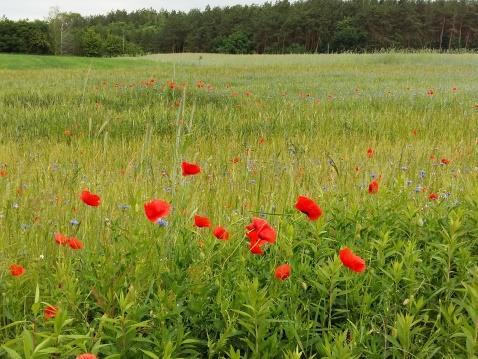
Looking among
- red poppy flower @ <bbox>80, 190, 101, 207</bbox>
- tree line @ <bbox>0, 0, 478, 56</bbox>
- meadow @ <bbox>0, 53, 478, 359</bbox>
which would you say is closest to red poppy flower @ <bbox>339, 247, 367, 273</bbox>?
meadow @ <bbox>0, 53, 478, 359</bbox>

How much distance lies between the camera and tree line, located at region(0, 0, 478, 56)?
70.9m

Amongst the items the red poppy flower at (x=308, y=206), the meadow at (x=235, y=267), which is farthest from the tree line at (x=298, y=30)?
the red poppy flower at (x=308, y=206)

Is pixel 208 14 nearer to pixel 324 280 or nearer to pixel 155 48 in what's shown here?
pixel 155 48

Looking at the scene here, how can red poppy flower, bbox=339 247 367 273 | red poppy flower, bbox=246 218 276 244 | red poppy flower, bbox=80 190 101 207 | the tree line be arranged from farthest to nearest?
the tree line, red poppy flower, bbox=80 190 101 207, red poppy flower, bbox=246 218 276 244, red poppy flower, bbox=339 247 367 273

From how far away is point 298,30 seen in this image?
7900cm

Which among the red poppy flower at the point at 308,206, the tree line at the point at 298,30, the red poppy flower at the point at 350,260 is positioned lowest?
the red poppy flower at the point at 350,260

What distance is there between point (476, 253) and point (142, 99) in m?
7.86

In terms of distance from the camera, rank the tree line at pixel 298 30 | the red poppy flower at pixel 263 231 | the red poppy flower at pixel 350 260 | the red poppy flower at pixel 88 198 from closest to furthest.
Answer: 1. the red poppy flower at pixel 350 260
2. the red poppy flower at pixel 263 231
3. the red poppy flower at pixel 88 198
4. the tree line at pixel 298 30

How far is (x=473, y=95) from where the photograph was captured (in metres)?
10.8

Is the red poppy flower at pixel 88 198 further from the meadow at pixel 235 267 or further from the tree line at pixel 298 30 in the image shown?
the tree line at pixel 298 30

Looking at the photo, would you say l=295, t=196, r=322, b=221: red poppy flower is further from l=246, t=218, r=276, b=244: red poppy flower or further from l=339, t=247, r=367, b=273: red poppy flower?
l=339, t=247, r=367, b=273: red poppy flower

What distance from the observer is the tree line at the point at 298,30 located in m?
70.9

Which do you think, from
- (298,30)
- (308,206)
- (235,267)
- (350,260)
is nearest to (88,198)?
(235,267)

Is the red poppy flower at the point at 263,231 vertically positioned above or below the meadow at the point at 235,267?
above
